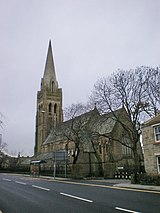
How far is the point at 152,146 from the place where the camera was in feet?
69.4

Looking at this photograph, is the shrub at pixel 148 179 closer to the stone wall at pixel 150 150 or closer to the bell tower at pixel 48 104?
the stone wall at pixel 150 150

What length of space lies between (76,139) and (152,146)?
59.9ft

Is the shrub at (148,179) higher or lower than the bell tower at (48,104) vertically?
lower

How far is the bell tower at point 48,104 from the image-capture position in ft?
274

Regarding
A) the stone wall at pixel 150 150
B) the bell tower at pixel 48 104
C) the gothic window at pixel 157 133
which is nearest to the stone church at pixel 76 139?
the bell tower at pixel 48 104

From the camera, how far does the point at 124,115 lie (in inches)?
1396

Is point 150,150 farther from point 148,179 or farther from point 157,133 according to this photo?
point 148,179

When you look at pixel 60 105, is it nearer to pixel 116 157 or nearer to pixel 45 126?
pixel 45 126

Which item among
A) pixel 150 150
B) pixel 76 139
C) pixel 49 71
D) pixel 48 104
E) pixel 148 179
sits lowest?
pixel 148 179

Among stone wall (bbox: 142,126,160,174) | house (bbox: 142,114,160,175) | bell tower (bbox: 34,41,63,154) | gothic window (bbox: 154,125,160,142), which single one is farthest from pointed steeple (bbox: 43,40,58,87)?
gothic window (bbox: 154,125,160,142)

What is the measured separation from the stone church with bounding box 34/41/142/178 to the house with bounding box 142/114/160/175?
9.36 meters

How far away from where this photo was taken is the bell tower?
83438 mm

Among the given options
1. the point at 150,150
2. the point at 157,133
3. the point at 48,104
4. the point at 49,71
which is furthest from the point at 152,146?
the point at 49,71

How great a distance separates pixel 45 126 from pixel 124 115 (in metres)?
51.3
